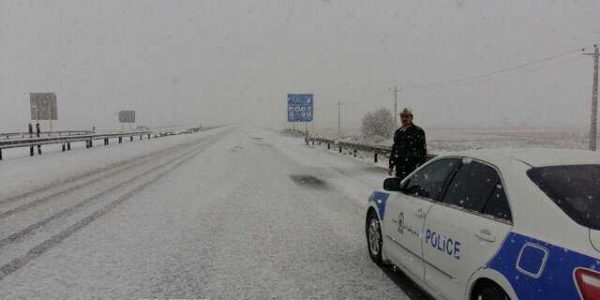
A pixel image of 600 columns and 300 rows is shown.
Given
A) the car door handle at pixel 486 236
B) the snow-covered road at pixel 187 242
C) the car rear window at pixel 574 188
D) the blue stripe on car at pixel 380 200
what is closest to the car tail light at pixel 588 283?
the car rear window at pixel 574 188

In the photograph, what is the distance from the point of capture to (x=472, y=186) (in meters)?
3.73

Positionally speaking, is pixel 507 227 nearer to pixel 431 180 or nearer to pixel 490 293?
pixel 490 293

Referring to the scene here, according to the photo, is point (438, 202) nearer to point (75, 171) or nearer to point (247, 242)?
point (247, 242)

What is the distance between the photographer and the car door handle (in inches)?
124

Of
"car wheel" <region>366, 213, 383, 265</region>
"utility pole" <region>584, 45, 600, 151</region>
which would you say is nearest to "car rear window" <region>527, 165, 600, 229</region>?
"car wheel" <region>366, 213, 383, 265</region>

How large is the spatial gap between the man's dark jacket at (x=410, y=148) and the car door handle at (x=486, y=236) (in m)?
5.16

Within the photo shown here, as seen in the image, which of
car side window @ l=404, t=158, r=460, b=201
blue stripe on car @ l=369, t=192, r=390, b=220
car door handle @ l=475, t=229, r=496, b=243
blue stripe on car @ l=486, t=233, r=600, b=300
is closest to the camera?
blue stripe on car @ l=486, t=233, r=600, b=300

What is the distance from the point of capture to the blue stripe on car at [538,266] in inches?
98.3

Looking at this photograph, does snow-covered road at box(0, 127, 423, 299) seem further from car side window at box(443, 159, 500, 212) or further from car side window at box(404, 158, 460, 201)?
car side window at box(443, 159, 500, 212)

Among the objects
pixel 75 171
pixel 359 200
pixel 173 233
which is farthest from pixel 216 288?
pixel 75 171

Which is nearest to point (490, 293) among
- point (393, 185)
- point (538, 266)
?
point (538, 266)

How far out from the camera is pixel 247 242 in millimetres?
6629

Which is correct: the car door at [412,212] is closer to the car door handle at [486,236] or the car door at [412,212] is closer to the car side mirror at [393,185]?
the car side mirror at [393,185]

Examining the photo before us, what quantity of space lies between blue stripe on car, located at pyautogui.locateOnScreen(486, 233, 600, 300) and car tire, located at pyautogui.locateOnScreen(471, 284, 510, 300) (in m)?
0.13
